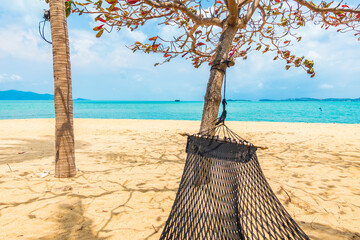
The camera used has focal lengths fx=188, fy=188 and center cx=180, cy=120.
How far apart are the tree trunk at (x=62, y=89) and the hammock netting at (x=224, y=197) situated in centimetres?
175

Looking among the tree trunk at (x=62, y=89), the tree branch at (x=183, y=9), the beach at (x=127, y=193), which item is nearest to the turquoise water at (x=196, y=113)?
the beach at (x=127, y=193)

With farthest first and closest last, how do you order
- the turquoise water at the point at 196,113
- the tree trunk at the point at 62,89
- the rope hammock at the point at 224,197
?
the turquoise water at the point at 196,113, the tree trunk at the point at 62,89, the rope hammock at the point at 224,197

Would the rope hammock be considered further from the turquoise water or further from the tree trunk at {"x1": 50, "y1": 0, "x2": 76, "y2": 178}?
the turquoise water

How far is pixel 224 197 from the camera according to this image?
1.76 metres

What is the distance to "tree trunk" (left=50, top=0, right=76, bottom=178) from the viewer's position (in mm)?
2422

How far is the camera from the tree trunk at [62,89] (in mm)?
2422

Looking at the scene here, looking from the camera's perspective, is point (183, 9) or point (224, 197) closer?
point (224, 197)

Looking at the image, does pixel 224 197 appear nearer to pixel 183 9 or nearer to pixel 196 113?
pixel 183 9

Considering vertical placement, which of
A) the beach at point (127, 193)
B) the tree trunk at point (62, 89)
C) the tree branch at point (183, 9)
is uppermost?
the tree branch at point (183, 9)

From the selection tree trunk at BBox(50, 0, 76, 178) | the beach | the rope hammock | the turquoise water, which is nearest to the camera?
the rope hammock

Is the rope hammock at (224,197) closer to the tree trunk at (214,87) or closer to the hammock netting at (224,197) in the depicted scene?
the hammock netting at (224,197)

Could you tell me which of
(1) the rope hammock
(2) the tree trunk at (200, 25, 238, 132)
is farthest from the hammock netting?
(2) the tree trunk at (200, 25, 238, 132)

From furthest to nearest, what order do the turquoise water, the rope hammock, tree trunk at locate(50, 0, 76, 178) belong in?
1. the turquoise water
2. tree trunk at locate(50, 0, 76, 178)
3. the rope hammock

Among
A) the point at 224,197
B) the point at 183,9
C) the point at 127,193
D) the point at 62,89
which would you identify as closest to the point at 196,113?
the point at 183,9
